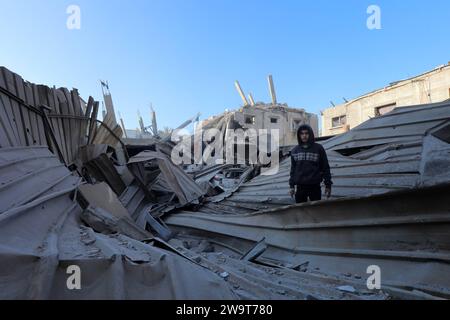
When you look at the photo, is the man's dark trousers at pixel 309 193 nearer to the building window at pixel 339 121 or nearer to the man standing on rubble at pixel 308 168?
the man standing on rubble at pixel 308 168

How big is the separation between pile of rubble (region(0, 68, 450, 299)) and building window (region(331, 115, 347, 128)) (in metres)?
14.8

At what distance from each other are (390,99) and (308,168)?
1500 centimetres

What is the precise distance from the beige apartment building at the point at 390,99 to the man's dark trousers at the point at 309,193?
36.1ft

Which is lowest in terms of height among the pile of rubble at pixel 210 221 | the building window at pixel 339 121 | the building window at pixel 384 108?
the pile of rubble at pixel 210 221

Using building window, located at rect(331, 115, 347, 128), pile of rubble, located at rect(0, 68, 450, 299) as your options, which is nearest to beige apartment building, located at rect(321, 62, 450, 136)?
building window, located at rect(331, 115, 347, 128)

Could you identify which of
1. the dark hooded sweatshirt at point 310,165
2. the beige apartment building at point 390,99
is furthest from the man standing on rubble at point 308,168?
the beige apartment building at point 390,99

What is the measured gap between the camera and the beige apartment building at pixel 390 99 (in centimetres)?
1383

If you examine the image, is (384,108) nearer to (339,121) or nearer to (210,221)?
(339,121)

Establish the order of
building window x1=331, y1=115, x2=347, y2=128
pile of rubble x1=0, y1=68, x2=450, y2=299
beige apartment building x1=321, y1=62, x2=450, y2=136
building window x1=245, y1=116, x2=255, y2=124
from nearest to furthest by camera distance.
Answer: pile of rubble x1=0, y1=68, x2=450, y2=299, beige apartment building x1=321, y1=62, x2=450, y2=136, building window x1=245, y1=116, x2=255, y2=124, building window x1=331, y1=115, x2=347, y2=128

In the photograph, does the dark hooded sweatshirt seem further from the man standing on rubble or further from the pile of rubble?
the pile of rubble

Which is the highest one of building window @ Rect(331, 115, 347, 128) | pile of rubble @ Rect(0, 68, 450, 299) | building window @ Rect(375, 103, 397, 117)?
building window @ Rect(375, 103, 397, 117)

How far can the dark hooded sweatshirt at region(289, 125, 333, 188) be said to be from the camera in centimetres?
344
